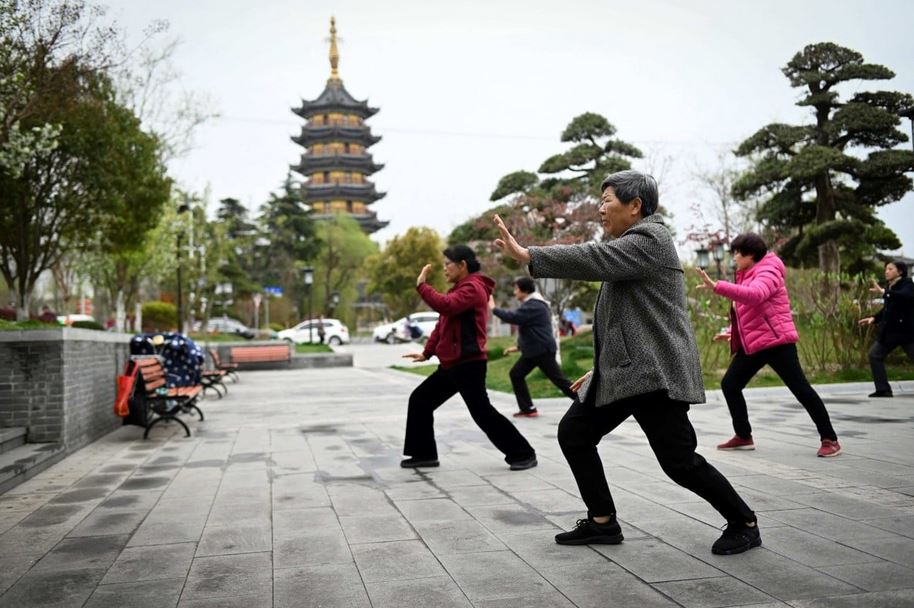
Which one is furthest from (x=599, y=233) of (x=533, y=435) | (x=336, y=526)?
(x=336, y=526)

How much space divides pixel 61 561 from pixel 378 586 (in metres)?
1.70

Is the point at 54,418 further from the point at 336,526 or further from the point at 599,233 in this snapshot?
the point at 599,233

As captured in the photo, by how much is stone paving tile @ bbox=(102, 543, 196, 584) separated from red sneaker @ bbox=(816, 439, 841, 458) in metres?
4.62

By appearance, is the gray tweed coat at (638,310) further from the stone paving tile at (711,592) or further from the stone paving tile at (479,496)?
the stone paving tile at (479,496)

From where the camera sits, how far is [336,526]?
491 cm

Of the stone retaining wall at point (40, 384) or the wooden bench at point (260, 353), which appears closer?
the stone retaining wall at point (40, 384)

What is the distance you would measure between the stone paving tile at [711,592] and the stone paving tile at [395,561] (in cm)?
100

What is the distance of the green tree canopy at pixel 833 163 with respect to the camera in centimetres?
2403

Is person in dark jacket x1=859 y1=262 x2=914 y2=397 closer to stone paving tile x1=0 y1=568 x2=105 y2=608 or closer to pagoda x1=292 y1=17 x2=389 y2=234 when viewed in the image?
stone paving tile x1=0 y1=568 x2=105 y2=608

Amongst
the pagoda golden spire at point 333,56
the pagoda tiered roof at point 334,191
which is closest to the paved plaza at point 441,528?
the pagoda tiered roof at point 334,191

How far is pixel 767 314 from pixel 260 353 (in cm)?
2016

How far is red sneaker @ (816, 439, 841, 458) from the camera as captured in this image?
667 centimetres

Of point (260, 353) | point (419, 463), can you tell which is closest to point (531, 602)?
point (419, 463)

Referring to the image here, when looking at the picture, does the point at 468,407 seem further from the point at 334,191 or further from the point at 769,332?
the point at 334,191
